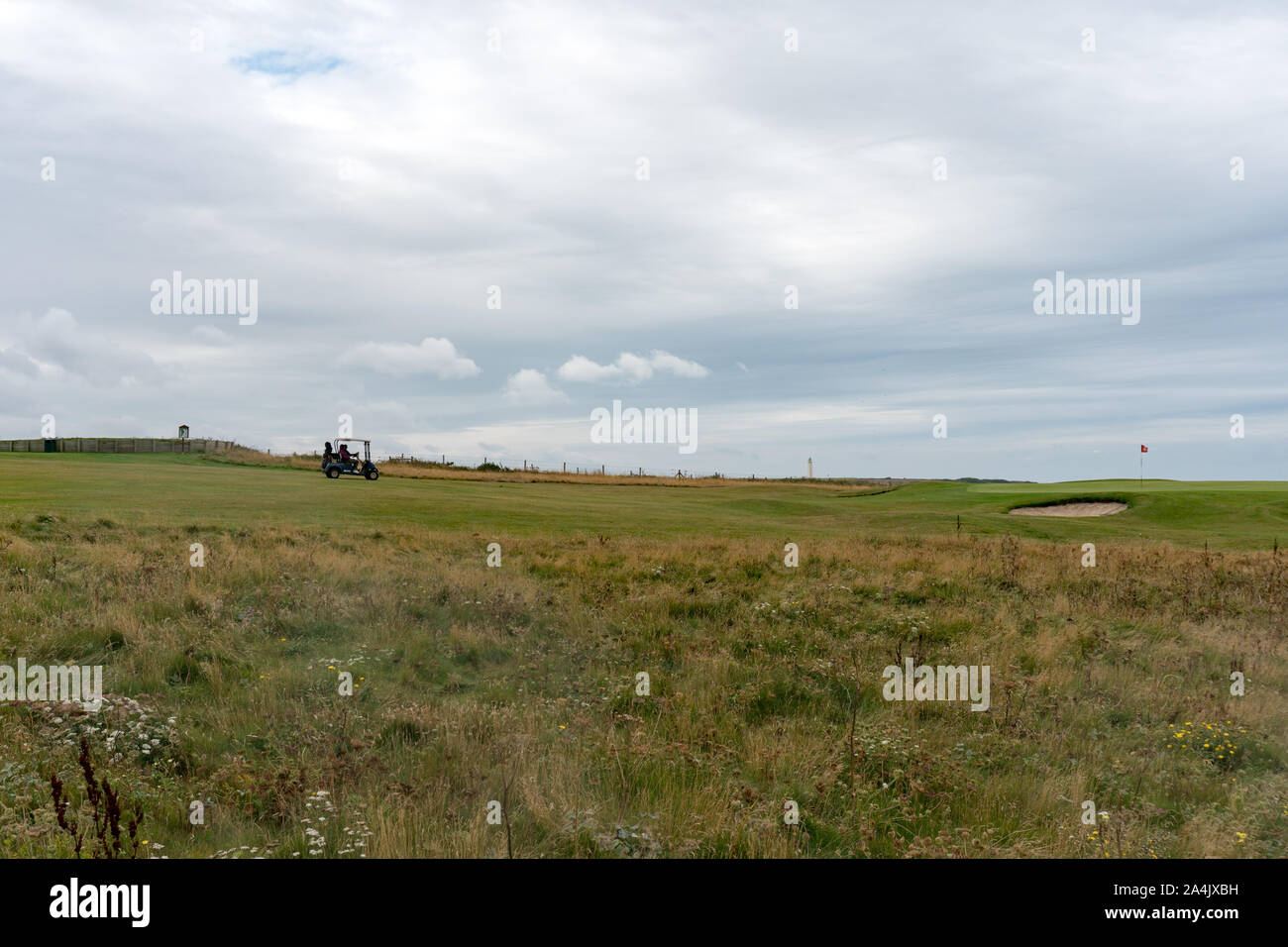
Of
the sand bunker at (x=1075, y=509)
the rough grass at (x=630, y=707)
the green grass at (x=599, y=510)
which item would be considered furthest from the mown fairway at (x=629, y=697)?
the sand bunker at (x=1075, y=509)

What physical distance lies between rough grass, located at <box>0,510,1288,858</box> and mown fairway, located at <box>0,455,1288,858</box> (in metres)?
0.05

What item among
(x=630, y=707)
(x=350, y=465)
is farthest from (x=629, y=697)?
(x=350, y=465)

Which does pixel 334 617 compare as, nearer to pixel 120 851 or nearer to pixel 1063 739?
pixel 120 851

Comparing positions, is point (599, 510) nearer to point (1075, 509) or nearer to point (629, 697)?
point (629, 697)

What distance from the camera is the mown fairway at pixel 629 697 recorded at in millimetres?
6117

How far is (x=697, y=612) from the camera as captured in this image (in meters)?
13.9

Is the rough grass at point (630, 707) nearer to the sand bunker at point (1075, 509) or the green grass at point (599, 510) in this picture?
the green grass at point (599, 510)

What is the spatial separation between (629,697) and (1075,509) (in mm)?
41215

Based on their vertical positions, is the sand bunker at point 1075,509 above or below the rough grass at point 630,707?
above

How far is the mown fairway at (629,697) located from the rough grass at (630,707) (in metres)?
0.05

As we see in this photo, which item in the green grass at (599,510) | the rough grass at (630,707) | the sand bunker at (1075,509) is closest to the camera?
the rough grass at (630,707)

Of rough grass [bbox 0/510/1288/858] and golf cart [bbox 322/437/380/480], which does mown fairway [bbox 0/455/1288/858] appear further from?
golf cart [bbox 322/437/380/480]
